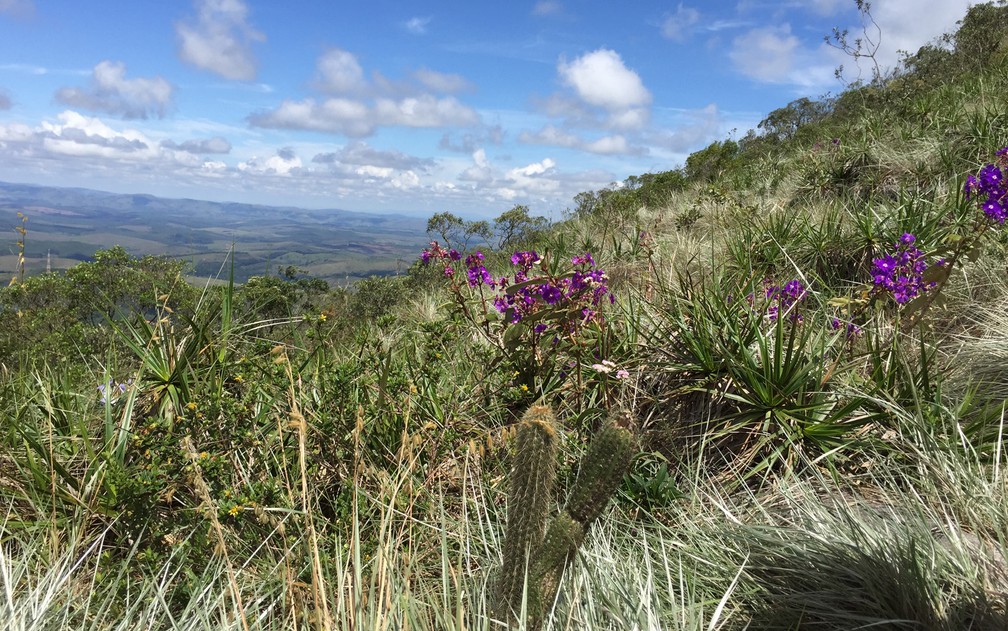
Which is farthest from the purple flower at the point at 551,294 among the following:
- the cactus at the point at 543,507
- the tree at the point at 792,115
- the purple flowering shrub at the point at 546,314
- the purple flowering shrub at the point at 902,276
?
the tree at the point at 792,115

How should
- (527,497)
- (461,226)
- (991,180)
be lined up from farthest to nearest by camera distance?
1. (461,226)
2. (991,180)
3. (527,497)

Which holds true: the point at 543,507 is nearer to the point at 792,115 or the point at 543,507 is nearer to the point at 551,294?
the point at 551,294

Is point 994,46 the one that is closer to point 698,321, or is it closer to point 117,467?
point 698,321

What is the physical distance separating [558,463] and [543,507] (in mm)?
1114

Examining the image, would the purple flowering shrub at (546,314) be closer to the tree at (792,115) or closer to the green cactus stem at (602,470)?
the green cactus stem at (602,470)

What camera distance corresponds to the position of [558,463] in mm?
2398

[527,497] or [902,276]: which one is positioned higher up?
[902,276]

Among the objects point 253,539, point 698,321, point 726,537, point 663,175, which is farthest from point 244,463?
point 663,175

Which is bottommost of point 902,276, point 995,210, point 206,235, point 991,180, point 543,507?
point 206,235

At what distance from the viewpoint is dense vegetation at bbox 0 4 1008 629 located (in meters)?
1.50

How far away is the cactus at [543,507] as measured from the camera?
125 cm

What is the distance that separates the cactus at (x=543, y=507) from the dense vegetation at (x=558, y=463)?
3 cm

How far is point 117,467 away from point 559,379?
2.09 m

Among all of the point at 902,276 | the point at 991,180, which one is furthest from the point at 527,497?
the point at 991,180
